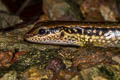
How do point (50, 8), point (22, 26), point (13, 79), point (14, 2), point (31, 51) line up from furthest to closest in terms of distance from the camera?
point (14, 2), point (50, 8), point (22, 26), point (31, 51), point (13, 79)

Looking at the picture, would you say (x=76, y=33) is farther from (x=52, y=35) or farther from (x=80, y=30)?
(x=52, y=35)

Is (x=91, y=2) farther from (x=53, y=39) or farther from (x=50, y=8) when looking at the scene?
(x=53, y=39)

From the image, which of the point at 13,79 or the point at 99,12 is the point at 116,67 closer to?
the point at 13,79

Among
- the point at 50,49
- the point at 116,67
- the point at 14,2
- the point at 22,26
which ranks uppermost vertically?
the point at 14,2

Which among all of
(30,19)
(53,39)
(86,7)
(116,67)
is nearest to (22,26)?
(30,19)

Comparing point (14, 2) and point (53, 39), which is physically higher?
point (14, 2)

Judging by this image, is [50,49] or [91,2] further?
[91,2]

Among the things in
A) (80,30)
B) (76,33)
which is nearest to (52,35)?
(76,33)

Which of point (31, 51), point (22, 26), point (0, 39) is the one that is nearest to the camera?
point (31, 51)
